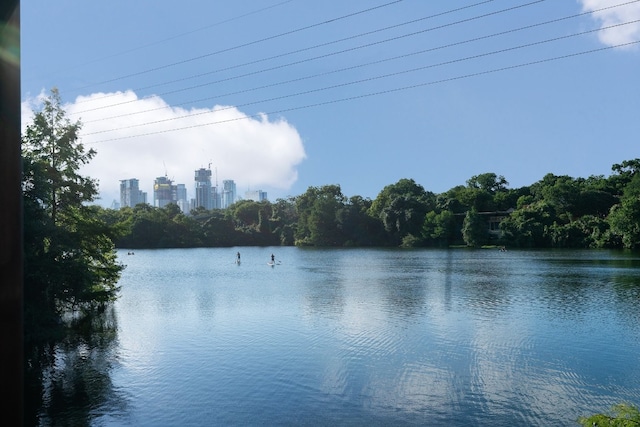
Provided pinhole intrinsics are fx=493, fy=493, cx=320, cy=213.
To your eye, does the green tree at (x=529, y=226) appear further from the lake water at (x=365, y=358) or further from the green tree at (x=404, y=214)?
the lake water at (x=365, y=358)

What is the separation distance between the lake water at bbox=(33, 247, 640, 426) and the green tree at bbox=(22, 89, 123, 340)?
2.15 metres

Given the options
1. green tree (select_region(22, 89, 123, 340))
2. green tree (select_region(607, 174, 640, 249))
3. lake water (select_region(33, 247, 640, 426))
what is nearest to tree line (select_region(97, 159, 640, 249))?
green tree (select_region(607, 174, 640, 249))

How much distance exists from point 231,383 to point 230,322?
9.03 metres

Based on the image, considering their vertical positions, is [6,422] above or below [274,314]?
above

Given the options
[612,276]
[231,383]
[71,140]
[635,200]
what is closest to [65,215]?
[71,140]

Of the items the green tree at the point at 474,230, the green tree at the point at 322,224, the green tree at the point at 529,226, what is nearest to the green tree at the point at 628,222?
the green tree at the point at 529,226

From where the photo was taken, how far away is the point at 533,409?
12.1 m

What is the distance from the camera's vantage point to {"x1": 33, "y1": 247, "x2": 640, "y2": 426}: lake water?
40.1 ft

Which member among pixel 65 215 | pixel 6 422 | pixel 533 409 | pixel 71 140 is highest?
pixel 71 140

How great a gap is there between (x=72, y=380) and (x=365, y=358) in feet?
30.0

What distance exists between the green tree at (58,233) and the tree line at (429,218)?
53.0 meters

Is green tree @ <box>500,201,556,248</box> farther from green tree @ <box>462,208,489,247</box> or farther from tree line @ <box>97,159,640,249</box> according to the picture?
green tree @ <box>462,208,489,247</box>

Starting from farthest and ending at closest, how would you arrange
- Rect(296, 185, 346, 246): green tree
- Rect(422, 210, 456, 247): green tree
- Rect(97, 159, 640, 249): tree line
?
Rect(296, 185, 346, 246): green tree, Rect(422, 210, 456, 247): green tree, Rect(97, 159, 640, 249): tree line

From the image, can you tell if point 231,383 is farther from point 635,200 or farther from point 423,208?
point 423,208
